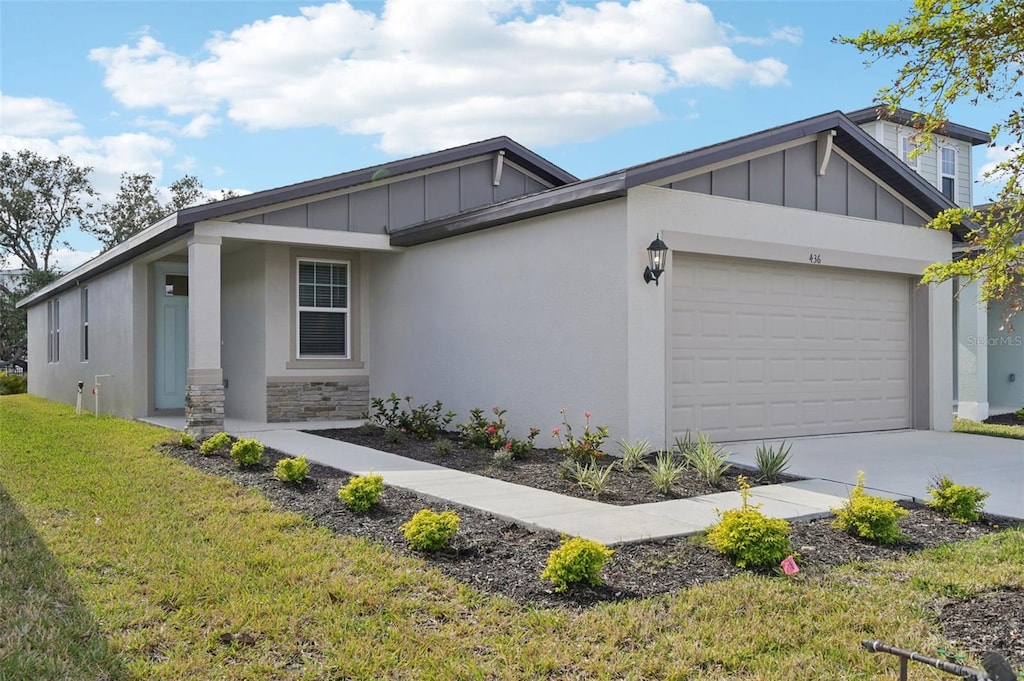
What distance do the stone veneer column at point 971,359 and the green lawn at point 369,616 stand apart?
34.5ft

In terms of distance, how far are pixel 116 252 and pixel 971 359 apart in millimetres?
15372

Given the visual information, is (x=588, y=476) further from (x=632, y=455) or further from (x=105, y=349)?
(x=105, y=349)

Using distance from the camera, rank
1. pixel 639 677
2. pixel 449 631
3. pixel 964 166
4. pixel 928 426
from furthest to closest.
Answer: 1. pixel 964 166
2. pixel 928 426
3. pixel 449 631
4. pixel 639 677

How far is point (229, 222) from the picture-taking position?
37.2 ft

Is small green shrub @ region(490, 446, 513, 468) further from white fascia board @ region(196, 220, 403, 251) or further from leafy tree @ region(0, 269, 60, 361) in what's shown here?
leafy tree @ region(0, 269, 60, 361)

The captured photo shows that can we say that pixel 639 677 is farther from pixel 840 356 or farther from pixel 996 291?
pixel 840 356

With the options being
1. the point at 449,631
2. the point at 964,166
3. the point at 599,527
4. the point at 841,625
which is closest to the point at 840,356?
the point at 599,527

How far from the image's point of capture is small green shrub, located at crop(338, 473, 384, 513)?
6.36 m

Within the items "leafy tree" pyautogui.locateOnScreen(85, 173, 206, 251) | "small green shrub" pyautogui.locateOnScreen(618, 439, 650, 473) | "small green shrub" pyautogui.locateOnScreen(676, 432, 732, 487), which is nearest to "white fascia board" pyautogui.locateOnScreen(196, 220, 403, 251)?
"small green shrub" pyautogui.locateOnScreen(618, 439, 650, 473)

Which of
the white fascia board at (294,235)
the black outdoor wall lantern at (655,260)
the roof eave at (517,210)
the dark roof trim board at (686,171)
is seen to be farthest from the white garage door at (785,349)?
the white fascia board at (294,235)

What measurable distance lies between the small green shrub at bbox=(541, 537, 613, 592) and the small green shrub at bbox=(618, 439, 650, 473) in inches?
147

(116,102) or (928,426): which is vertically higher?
(116,102)

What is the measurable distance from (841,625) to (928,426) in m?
9.34

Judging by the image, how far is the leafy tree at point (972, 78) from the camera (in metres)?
4.16
